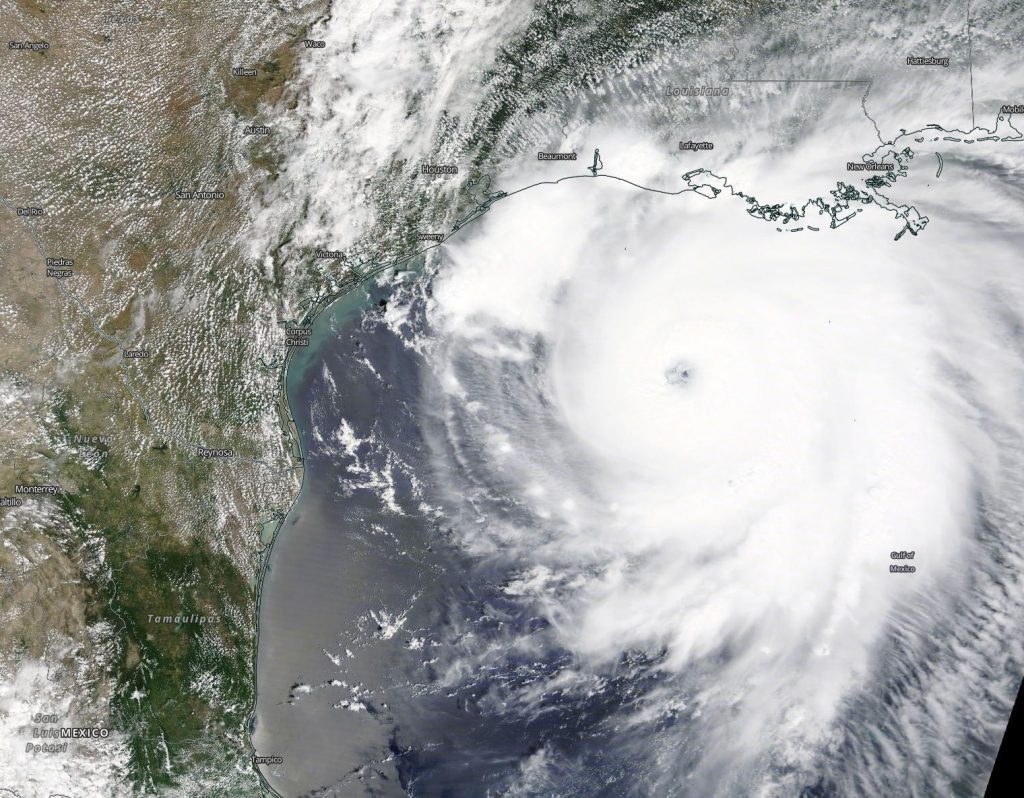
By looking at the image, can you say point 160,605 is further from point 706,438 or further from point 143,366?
point 706,438

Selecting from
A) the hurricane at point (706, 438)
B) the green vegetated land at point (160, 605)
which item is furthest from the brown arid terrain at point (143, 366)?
the hurricane at point (706, 438)

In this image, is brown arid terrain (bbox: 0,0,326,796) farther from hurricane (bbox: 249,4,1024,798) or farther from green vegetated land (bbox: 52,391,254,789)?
hurricane (bbox: 249,4,1024,798)

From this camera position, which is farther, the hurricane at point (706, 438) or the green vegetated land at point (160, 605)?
the green vegetated land at point (160, 605)

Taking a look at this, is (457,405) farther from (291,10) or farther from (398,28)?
(291,10)

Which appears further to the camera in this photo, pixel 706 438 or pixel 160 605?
pixel 160 605

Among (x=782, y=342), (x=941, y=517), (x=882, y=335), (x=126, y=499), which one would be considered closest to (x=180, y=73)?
(x=126, y=499)

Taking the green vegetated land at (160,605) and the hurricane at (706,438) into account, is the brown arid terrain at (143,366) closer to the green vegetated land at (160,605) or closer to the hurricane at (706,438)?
the green vegetated land at (160,605)

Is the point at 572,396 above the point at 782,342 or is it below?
below

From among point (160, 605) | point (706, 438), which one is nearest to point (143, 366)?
point (160, 605)
